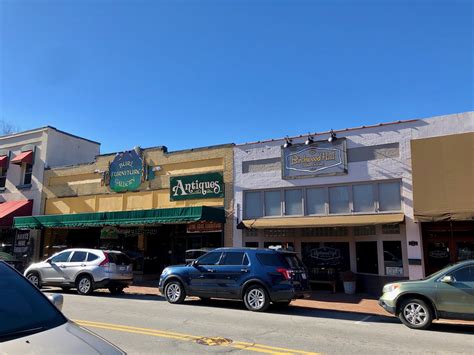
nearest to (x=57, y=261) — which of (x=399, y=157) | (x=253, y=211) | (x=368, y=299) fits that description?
A: (x=253, y=211)

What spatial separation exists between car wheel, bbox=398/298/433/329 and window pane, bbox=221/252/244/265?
15.2ft

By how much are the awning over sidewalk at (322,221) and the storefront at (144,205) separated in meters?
1.73

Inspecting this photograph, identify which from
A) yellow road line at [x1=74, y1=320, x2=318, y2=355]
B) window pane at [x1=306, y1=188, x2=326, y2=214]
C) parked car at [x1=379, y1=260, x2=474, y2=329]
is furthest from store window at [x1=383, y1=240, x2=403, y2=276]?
yellow road line at [x1=74, y1=320, x2=318, y2=355]

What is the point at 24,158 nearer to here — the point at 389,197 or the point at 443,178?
the point at 389,197

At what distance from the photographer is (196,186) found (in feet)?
67.6

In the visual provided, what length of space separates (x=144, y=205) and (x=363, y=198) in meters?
10.9

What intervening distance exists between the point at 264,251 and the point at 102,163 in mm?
14329

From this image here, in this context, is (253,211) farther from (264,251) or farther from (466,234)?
(466,234)

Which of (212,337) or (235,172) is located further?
(235,172)

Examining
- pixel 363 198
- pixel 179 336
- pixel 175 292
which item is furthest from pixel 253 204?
pixel 179 336

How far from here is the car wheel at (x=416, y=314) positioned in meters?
9.80

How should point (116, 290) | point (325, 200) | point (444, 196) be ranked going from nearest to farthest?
1. point (444, 196)
2. point (116, 290)
3. point (325, 200)

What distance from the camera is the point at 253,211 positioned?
19.1 metres

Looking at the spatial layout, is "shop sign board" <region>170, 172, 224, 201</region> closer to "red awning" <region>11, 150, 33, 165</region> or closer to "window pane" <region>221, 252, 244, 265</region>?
"window pane" <region>221, 252, 244, 265</region>
